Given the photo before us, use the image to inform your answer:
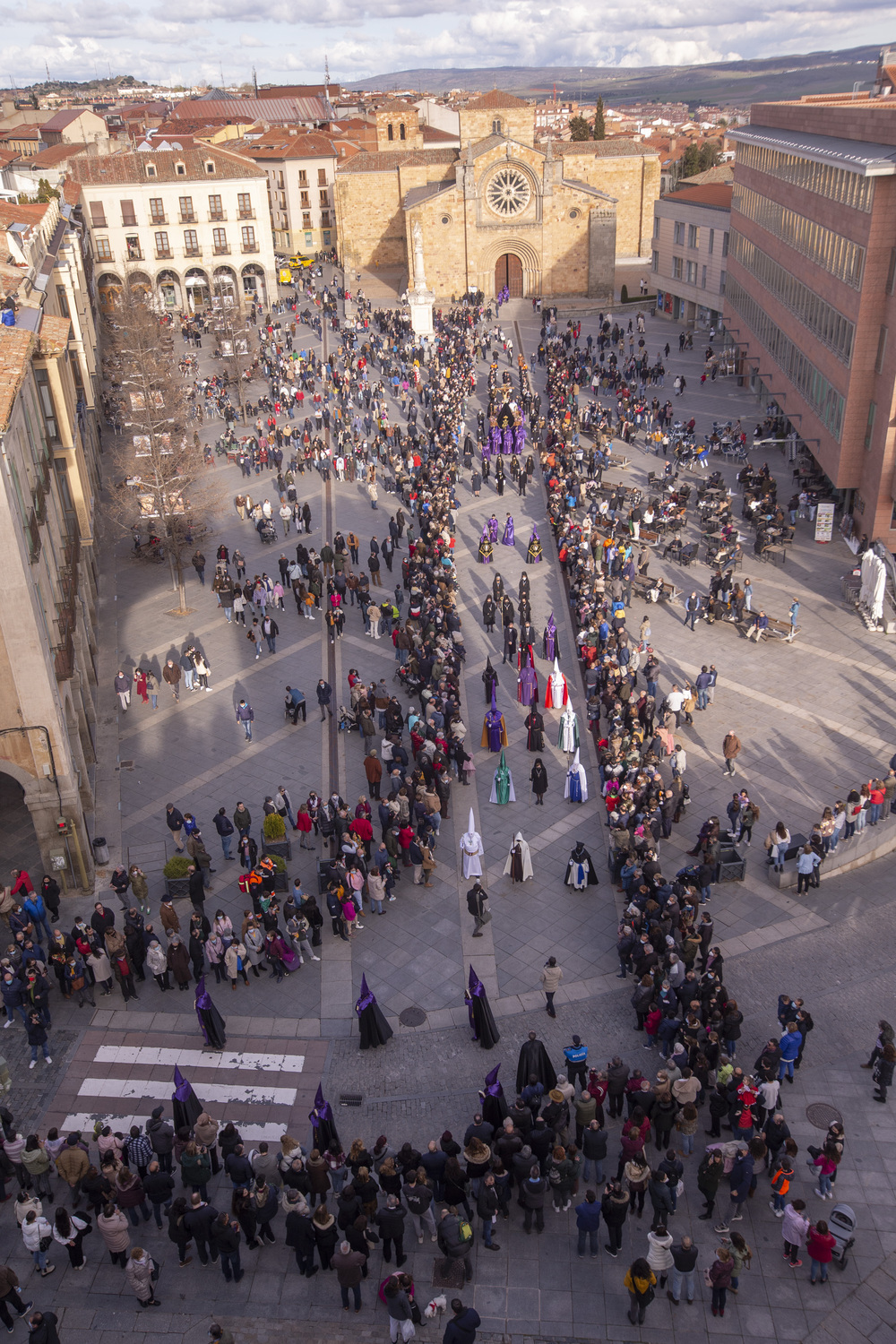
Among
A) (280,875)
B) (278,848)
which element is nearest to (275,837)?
(278,848)

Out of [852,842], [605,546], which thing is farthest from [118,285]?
[852,842]

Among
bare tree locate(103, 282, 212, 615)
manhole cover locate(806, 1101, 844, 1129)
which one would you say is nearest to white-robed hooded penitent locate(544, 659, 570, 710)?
manhole cover locate(806, 1101, 844, 1129)

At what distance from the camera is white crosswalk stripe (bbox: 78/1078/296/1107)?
1407cm

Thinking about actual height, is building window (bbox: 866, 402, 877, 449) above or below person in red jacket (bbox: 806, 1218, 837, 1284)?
above

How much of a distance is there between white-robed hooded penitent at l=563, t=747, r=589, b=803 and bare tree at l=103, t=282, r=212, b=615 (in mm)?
13980

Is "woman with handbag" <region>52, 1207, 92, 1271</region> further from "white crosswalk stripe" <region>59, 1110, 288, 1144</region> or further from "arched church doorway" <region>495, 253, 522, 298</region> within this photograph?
"arched church doorway" <region>495, 253, 522, 298</region>

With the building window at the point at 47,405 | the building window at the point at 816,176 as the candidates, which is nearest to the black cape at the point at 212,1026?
the building window at the point at 47,405

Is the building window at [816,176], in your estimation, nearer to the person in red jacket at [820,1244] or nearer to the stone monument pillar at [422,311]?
the stone monument pillar at [422,311]

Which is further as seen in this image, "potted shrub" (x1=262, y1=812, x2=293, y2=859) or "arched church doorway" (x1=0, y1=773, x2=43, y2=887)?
"arched church doorway" (x1=0, y1=773, x2=43, y2=887)

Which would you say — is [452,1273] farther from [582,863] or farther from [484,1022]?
[582,863]

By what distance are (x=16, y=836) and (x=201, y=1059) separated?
7.64m

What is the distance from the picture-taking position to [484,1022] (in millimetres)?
14391

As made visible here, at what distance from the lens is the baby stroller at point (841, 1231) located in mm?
11266

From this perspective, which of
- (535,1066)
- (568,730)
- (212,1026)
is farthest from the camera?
(568,730)
